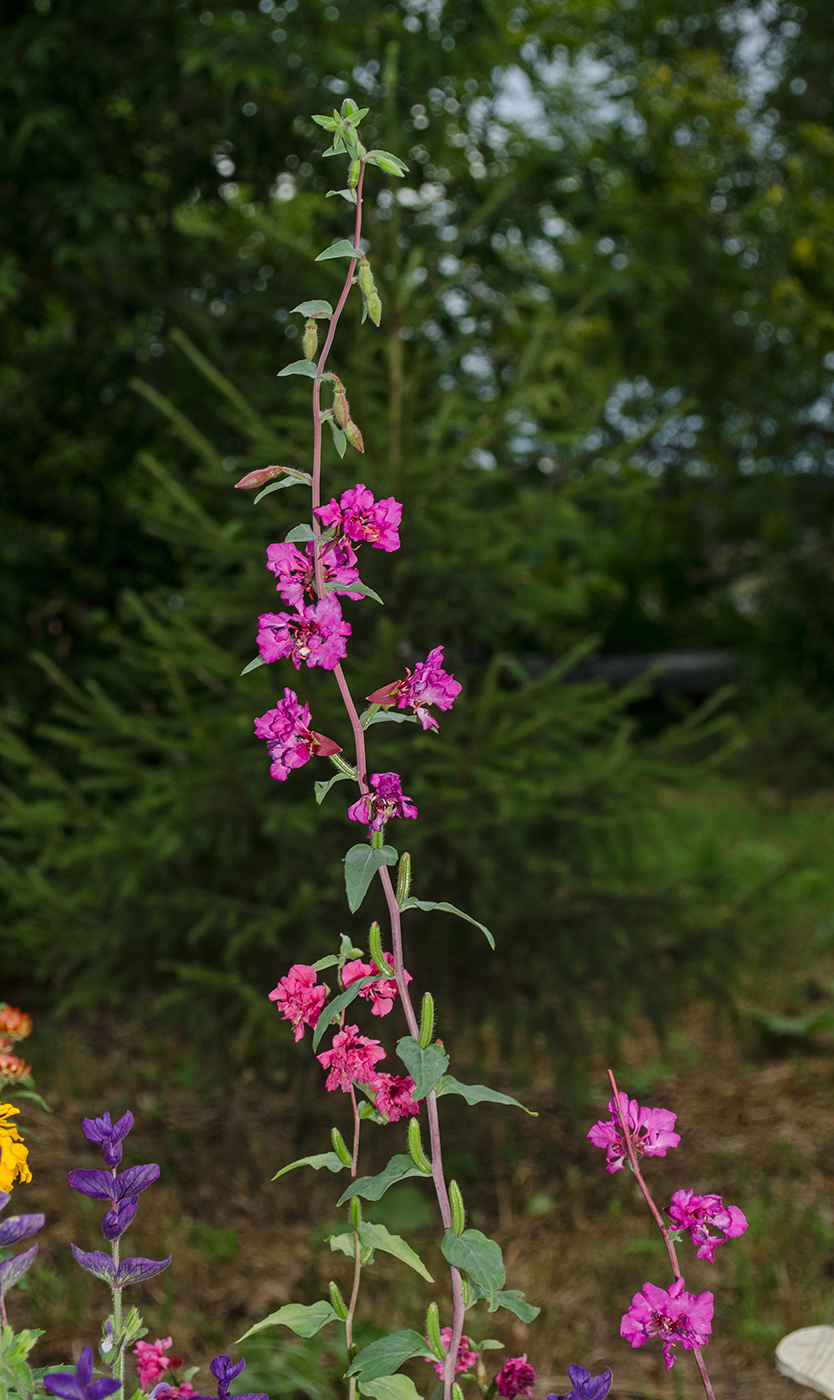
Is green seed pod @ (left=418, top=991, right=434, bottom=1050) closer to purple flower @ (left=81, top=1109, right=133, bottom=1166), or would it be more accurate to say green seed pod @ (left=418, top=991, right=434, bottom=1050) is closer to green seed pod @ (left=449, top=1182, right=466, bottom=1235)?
green seed pod @ (left=449, top=1182, right=466, bottom=1235)

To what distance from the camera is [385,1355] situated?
998 mm

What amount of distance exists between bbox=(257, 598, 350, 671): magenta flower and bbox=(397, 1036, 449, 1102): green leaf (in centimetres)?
32

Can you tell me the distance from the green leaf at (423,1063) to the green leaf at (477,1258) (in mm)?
122

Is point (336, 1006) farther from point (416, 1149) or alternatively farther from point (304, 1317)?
point (304, 1317)

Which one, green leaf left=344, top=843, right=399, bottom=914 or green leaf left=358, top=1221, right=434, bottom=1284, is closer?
green leaf left=344, top=843, right=399, bottom=914

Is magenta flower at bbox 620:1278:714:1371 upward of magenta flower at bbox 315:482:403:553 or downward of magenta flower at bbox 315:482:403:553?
downward

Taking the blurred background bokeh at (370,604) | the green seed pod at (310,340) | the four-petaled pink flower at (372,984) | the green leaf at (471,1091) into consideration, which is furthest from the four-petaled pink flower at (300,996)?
the blurred background bokeh at (370,604)

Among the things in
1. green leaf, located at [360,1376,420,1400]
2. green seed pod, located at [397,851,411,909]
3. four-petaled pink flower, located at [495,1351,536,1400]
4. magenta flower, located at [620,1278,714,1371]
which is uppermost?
green seed pod, located at [397,851,411,909]

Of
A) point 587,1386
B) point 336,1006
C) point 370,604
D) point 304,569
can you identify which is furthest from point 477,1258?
point 370,604

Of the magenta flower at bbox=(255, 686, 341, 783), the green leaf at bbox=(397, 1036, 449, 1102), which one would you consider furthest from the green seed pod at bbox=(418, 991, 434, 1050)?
the magenta flower at bbox=(255, 686, 341, 783)

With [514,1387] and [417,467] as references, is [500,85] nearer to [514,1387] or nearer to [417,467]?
[417,467]

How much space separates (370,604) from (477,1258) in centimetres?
252

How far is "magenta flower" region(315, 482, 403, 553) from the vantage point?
38.8 inches

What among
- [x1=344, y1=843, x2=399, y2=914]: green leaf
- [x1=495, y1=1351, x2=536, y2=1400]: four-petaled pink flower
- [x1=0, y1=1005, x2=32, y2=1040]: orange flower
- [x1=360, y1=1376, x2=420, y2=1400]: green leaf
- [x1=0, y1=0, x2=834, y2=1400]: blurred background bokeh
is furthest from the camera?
[x1=0, y1=0, x2=834, y2=1400]: blurred background bokeh
